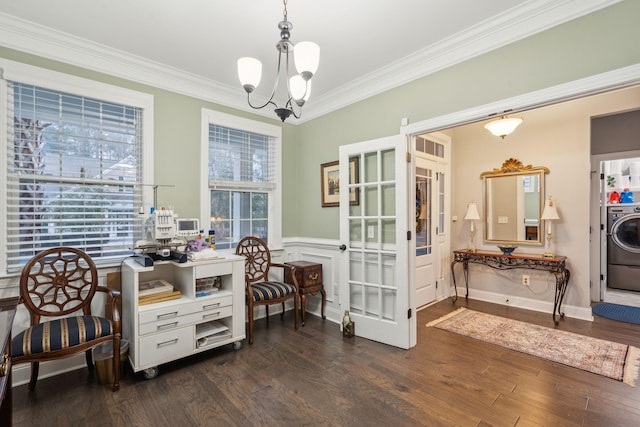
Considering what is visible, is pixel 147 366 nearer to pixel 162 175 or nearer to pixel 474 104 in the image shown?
pixel 162 175

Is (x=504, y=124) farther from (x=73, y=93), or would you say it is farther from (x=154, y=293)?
(x=73, y=93)

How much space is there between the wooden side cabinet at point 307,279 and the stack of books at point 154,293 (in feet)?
4.45

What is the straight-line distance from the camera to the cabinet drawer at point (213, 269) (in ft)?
8.87

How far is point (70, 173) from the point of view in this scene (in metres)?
2.62

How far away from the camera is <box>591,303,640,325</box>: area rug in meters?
3.64

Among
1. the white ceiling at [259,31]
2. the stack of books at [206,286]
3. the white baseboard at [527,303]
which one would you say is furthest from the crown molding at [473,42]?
the white baseboard at [527,303]

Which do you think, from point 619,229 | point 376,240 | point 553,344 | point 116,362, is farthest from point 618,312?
point 116,362

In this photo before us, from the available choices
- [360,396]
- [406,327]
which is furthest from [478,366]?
[360,396]

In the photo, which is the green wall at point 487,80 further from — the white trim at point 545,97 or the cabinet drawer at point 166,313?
the cabinet drawer at point 166,313

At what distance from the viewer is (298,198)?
427 centimetres

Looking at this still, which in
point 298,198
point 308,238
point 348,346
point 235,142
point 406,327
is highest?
point 235,142

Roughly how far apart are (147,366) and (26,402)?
75 centimetres

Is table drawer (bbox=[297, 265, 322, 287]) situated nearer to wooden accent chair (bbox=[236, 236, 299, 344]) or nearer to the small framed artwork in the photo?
wooden accent chair (bbox=[236, 236, 299, 344])

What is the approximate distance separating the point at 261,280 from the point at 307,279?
0.62 metres
